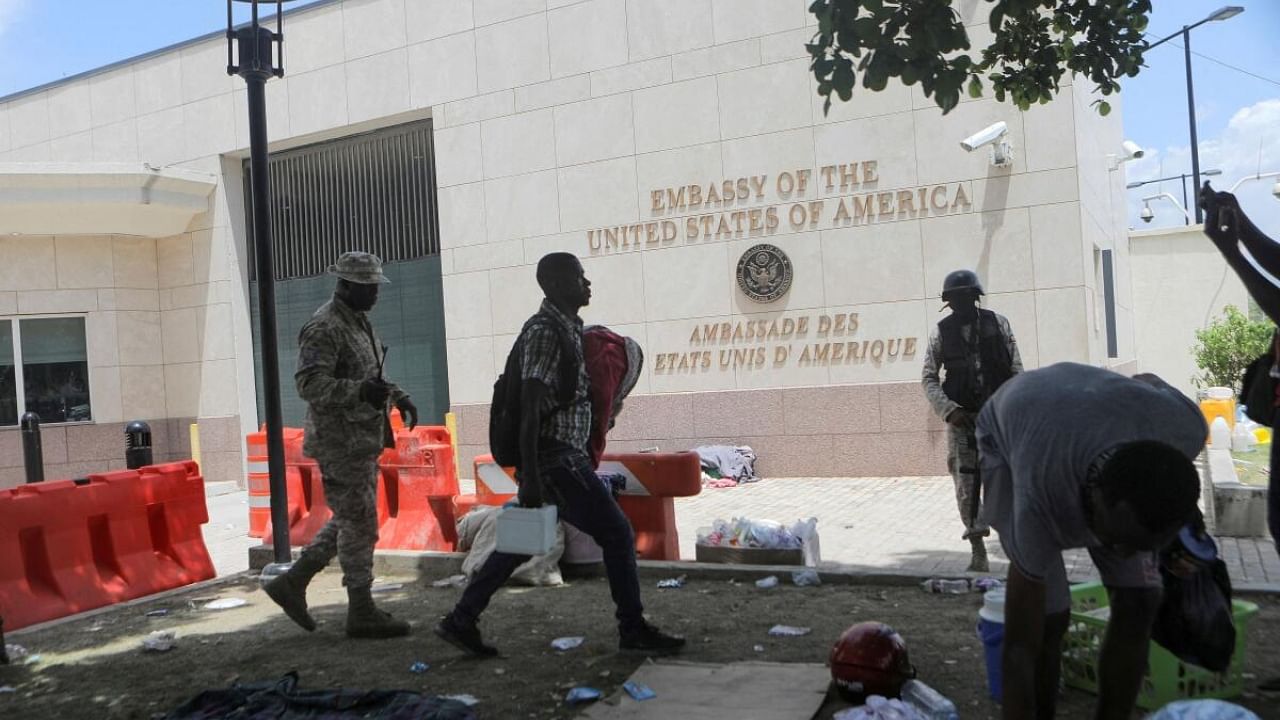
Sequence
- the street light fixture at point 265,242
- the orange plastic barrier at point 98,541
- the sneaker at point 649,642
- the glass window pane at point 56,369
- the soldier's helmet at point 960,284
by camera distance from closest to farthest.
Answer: the sneaker at point 649,642
the soldier's helmet at point 960,284
the orange plastic barrier at point 98,541
the street light fixture at point 265,242
the glass window pane at point 56,369

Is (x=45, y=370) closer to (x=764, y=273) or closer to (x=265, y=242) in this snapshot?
(x=265, y=242)

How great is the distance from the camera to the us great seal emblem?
12352 millimetres

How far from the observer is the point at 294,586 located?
544 cm

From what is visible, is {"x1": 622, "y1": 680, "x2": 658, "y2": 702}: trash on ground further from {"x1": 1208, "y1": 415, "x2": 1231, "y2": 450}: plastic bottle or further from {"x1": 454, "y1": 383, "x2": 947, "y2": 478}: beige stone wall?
{"x1": 454, "y1": 383, "x2": 947, "y2": 478}: beige stone wall

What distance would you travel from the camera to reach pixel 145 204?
1558 centimetres

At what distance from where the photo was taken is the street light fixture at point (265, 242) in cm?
719

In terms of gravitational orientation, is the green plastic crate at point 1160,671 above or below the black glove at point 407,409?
below

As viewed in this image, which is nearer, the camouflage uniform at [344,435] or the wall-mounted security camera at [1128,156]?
the camouflage uniform at [344,435]

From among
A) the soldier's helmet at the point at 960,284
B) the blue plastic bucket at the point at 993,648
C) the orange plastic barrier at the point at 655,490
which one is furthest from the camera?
the orange plastic barrier at the point at 655,490

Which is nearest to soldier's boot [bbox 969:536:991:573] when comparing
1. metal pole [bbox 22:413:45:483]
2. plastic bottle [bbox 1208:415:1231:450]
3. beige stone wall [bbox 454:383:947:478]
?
plastic bottle [bbox 1208:415:1231:450]

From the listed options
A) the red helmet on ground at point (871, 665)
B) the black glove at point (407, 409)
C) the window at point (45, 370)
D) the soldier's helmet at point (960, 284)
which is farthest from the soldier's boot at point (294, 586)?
the window at point (45, 370)

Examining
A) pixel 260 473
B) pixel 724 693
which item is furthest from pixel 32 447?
pixel 724 693

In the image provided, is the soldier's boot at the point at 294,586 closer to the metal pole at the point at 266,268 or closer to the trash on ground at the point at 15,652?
the trash on ground at the point at 15,652

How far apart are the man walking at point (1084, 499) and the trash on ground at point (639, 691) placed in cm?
166
